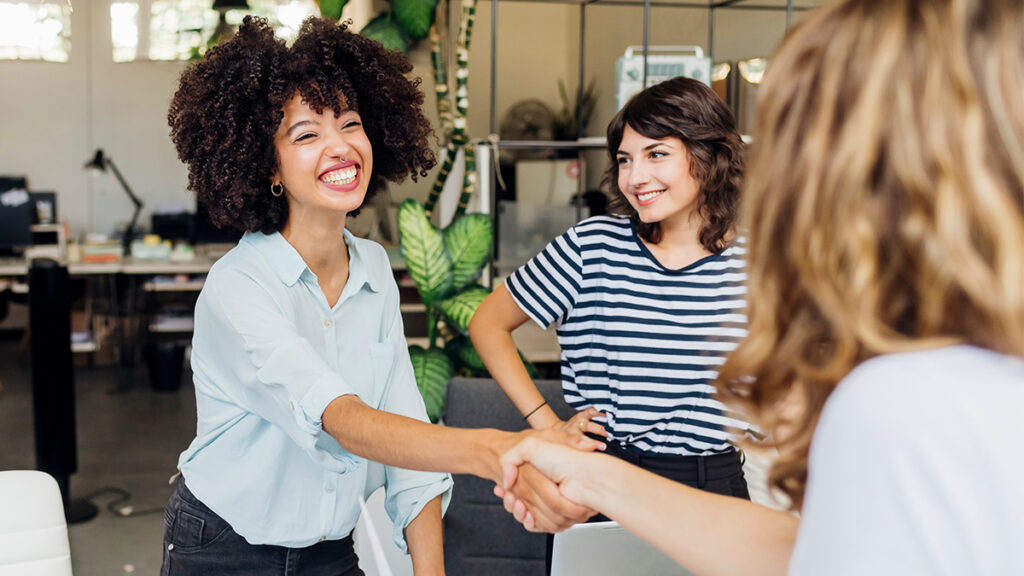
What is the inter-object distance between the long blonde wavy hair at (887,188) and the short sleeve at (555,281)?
3.83 feet

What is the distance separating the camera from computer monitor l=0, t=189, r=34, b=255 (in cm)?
700

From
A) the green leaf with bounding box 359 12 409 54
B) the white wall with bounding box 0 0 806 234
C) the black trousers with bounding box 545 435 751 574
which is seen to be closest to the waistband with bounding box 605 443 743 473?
the black trousers with bounding box 545 435 751 574

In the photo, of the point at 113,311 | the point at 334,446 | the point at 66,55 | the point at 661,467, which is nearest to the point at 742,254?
the point at 661,467

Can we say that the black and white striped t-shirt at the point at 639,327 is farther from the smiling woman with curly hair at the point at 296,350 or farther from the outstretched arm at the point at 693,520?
the outstretched arm at the point at 693,520

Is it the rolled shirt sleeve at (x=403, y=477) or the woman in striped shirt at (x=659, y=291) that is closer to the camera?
the rolled shirt sleeve at (x=403, y=477)

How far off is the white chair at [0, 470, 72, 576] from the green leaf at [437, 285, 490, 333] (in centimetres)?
145

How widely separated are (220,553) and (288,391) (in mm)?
333

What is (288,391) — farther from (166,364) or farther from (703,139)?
(166,364)

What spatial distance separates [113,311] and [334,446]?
6470 mm

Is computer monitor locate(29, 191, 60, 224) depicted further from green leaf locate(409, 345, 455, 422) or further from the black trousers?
the black trousers

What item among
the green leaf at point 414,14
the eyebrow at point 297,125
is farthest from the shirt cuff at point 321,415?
the green leaf at point 414,14

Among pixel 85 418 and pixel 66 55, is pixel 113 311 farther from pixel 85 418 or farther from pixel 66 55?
pixel 66 55

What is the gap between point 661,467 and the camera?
1.73m

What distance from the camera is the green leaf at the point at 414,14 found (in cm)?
314
